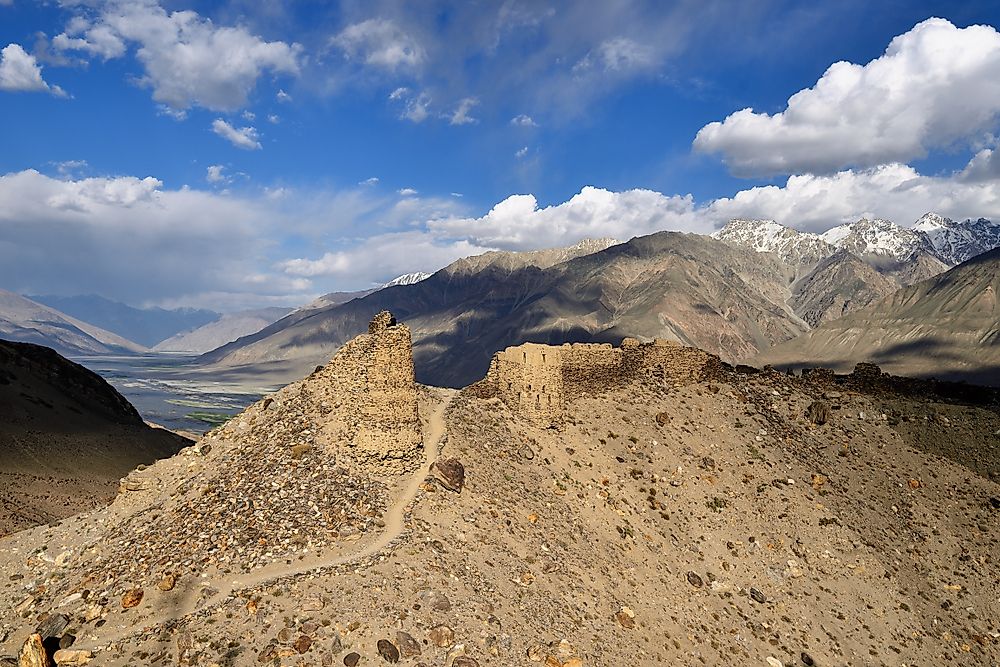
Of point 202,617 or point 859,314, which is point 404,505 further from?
point 859,314

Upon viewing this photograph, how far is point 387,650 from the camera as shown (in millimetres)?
12312

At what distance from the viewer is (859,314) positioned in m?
195

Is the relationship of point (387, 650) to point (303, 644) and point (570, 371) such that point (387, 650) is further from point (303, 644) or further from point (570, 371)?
point (570, 371)

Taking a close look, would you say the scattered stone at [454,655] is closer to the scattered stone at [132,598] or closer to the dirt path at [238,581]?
the dirt path at [238,581]

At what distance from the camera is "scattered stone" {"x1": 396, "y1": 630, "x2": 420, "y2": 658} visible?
→ 1244 centimetres

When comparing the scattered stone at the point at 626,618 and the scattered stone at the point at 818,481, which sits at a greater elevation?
the scattered stone at the point at 818,481

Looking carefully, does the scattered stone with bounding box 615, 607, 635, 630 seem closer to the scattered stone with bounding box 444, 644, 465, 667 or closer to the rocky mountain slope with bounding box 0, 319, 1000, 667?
the rocky mountain slope with bounding box 0, 319, 1000, 667

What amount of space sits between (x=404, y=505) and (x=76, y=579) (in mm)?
8304

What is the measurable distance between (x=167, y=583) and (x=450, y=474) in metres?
8.00

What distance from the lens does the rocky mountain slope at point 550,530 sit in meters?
13.3

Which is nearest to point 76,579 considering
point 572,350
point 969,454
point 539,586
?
point 539,586

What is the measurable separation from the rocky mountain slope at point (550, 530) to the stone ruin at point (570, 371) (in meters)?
0.11

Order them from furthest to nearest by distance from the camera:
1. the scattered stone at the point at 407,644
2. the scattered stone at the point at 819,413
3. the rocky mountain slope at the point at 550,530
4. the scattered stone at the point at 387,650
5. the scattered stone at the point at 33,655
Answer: the scattered stone at the point at 819,413, the rocky mountain slope at the point at 550,530, the scattered stone at the point at 407,644, the scattered stone at the point at 387,650, the scattered stone at the point at 33,655

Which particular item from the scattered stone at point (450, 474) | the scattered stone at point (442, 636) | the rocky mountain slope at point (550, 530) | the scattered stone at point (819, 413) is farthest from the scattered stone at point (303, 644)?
the scattered stone at point (819, 413)
